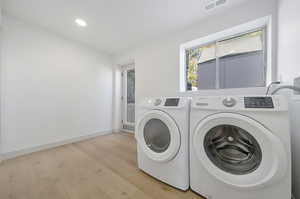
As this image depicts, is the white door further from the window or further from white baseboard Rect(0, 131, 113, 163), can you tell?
the window

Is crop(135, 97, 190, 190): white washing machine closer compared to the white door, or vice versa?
crop(135, 97, 190, 190): white washing machine

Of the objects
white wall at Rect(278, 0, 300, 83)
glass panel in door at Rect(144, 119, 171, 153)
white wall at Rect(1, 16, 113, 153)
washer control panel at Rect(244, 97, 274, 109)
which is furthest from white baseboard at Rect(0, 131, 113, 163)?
white wall at Rect(278, 0, 300, 83)

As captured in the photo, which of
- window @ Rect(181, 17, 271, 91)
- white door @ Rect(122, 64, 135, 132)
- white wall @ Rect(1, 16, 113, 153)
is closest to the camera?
window @ Rect(181, 17, 271, 91)

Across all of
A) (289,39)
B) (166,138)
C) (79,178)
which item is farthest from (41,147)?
(289,39)

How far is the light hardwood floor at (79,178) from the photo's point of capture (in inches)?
41.4

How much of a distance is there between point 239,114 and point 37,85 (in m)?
2.73

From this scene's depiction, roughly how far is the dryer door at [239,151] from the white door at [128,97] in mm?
2412

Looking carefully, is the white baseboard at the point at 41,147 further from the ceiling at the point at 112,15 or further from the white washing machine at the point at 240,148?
the white washing machine at the point at 240,148

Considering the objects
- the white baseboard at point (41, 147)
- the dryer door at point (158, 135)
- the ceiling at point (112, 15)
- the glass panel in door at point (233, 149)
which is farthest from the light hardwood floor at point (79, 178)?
the ceiling at point (112, 15)

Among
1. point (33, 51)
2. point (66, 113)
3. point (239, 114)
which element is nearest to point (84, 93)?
point (66, 113)

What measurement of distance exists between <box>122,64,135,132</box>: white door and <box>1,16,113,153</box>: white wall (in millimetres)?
611

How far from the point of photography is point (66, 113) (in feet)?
7.54

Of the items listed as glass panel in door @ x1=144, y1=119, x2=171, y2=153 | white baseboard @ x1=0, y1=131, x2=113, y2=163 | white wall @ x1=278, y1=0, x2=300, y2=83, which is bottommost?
white baseboard @ x1=0, y1=131, x2=113, y2=163

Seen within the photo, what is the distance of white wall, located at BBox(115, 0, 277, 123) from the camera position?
1445 mm
